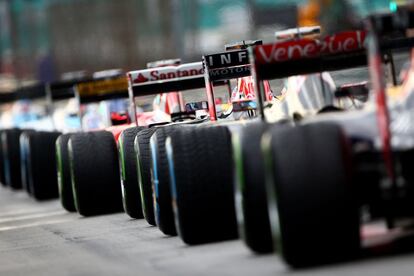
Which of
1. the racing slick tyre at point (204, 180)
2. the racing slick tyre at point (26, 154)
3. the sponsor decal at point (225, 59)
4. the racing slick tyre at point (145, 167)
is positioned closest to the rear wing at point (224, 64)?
the sponsor decal at point (225, 59)

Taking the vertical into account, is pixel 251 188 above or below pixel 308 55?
below

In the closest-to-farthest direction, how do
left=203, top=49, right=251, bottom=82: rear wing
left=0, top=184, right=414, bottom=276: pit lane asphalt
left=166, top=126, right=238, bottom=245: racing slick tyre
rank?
left=0, top=184, right=414, bottom=276: pit lane asphalt → left=166, top=126, right=238, bottom=245: racing slick tyre → left=203, top=49, right=251, bottom=82: rear wing

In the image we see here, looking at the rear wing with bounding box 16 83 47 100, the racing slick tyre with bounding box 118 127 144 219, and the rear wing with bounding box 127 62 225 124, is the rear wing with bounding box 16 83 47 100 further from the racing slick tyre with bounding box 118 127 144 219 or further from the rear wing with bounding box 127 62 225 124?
the racing slick tyre with bounding box 118 127 144 219

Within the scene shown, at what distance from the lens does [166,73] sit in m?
16.7

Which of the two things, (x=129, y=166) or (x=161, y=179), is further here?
(x=129, y=166)

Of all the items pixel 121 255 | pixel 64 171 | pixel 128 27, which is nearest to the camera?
pixel 121 255

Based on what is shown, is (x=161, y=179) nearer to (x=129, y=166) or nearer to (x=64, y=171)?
(x=129, y=166)

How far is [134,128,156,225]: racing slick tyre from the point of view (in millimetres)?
13172

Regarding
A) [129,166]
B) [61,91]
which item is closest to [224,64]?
[129,166]

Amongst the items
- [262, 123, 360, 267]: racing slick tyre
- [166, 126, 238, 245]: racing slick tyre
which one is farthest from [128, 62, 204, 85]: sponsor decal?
[262, 123, 360, 267]: racing slick tyre

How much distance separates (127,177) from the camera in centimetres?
1462

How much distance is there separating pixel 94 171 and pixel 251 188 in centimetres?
659

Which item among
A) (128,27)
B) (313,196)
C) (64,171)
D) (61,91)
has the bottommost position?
(313,196)

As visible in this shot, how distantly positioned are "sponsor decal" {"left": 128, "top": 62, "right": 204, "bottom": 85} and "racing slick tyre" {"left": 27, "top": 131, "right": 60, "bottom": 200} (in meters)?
4.27
